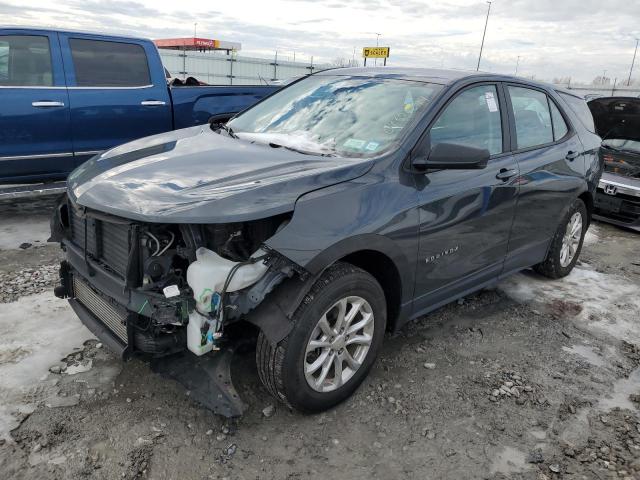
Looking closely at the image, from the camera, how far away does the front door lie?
122 inches

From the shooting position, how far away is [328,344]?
2.72 m

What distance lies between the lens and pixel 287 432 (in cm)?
271

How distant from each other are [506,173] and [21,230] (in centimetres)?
465

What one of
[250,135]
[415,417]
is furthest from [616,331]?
[250,135]

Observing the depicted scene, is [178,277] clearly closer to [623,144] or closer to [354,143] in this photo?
[354,143]

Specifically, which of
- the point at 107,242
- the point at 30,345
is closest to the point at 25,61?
the point at 30,345

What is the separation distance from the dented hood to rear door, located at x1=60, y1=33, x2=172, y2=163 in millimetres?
2679

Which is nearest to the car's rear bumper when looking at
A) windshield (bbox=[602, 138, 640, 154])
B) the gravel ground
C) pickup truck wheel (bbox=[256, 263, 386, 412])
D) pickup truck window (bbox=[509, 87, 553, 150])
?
A: windshield (bbox=[602, 138, 640, 154])

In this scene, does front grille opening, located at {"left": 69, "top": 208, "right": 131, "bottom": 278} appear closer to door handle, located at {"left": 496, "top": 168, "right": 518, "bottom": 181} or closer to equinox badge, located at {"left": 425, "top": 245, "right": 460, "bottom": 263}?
equinox badge, located at {"left": 425, "top": 245, "right": 460, "bottom": 263}

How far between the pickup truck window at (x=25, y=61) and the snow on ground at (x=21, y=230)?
1406 mm

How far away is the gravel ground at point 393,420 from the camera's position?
2486 millimetres

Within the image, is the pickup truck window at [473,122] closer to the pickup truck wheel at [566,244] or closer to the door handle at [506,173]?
the door handle at [506,173]

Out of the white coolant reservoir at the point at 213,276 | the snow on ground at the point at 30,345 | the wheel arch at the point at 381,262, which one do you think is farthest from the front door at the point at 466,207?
the snow on ground at the point at 30,345

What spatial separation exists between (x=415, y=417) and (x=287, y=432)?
2.31 ft
